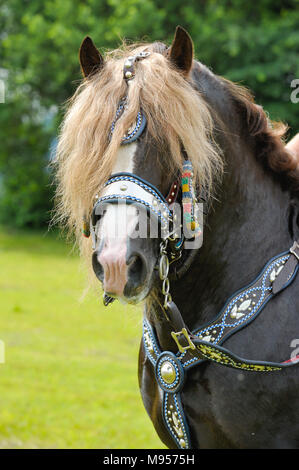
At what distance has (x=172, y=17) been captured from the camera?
16359mm

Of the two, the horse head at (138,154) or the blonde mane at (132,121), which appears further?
the blonde mane at (132,121)

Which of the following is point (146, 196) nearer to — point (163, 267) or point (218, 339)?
point (163, 267)

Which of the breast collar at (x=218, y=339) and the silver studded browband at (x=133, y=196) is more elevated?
the silver studded browband at (x=133, y=196)

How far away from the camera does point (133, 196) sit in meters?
1.84

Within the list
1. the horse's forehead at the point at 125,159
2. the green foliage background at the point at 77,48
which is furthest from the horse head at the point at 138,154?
the green foliage background at the point at 77,48

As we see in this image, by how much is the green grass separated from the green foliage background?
3934 millimetres

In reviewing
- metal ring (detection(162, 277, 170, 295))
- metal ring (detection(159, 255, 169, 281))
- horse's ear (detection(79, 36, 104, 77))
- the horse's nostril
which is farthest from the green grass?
horse's ear (detection(79, 36, 104, 77))

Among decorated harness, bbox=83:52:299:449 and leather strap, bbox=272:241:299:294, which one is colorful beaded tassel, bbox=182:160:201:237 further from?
leather strap, bbox=272:241:299:294

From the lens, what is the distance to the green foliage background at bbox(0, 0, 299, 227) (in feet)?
48.3

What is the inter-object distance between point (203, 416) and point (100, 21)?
53.3 feet

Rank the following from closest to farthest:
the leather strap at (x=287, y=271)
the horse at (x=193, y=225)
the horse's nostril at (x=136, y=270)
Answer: the horse's nostril at (x=136, y=270) → the horse at (x=193, y=225) → the leather strap at (x=287, y=271)

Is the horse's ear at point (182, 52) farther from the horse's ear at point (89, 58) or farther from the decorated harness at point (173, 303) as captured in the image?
the horse's ear at point (89, 58)

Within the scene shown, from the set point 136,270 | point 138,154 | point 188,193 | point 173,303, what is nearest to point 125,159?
point 138,154

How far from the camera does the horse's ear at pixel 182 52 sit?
2020mm
